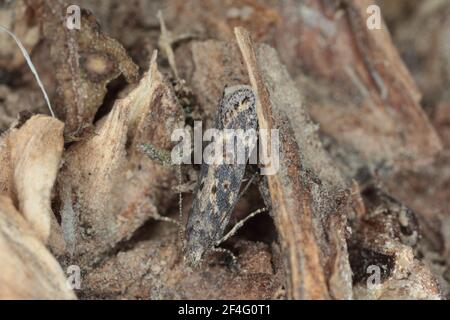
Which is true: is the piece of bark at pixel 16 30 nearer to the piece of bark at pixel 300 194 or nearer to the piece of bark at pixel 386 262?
the piece of bark at pixel 300 194

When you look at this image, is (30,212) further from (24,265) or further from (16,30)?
(16,30)

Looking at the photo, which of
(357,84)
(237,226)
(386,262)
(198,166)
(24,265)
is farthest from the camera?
(357,84)

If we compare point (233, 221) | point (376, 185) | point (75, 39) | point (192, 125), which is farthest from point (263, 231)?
point (75, 39)

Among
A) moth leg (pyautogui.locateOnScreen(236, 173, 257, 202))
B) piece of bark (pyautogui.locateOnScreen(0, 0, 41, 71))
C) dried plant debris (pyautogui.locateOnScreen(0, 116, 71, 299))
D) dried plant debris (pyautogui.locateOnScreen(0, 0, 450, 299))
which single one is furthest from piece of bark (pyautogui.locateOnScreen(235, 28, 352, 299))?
piece of bark (pyautogui.locateOnScreen(0, 0, 41, 71))

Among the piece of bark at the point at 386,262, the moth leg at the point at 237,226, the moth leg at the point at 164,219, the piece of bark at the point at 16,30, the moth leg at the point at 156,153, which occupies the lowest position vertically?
the piece of bark at the point at 386,262

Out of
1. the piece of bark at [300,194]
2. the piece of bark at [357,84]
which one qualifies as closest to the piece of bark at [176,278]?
the piece of bark at [300,194]

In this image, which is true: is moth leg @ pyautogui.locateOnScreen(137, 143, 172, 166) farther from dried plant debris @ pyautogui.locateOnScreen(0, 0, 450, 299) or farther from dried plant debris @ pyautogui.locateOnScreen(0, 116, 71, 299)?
dried plant debris @ pyautogui.locateOnScreen(0, 116, 71, 299)

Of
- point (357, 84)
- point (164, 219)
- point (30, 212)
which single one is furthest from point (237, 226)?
point (357, 84)
